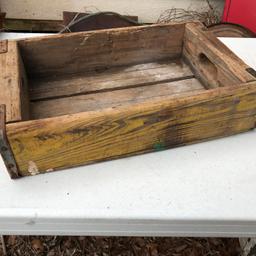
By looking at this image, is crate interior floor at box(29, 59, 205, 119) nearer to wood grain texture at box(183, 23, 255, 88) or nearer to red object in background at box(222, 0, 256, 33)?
wood grain texture at box(183, 23, 255, 88)

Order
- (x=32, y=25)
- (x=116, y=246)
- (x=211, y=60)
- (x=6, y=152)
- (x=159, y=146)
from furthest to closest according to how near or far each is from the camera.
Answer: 1. (x=32, y=25)
2. (x=116, y=246)
3. (x=211, y=60)
4. (x=159, y=146)
5. (x=6, y=152)

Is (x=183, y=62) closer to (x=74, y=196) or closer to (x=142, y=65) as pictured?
(x=142, y=65)

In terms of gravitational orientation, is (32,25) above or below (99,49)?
below

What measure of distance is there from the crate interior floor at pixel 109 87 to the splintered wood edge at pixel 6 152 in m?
0.18

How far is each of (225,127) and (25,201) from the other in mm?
484

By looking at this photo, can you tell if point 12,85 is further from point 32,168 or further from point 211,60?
point 211,60

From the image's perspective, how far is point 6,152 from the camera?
0.65 meters

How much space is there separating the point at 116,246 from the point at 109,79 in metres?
0.66

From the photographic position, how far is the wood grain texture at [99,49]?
0.92 meters

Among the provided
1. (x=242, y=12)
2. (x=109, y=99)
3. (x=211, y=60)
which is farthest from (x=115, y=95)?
(x=242, y=12)

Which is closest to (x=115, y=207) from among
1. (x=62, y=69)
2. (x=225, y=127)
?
(x=225, y=127)

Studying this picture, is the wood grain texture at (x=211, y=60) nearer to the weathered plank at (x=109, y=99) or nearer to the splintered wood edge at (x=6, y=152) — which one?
the weathered plank at (x=109, y=99)

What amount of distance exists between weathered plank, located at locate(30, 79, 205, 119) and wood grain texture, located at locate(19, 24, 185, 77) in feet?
0.38

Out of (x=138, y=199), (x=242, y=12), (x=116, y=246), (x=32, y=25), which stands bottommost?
(x=116, y=246)
